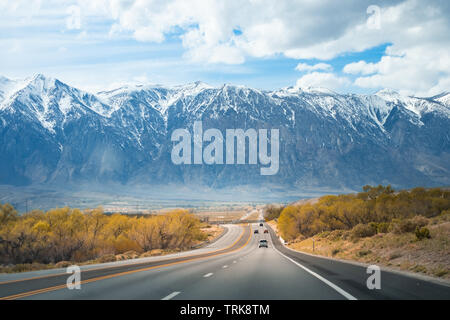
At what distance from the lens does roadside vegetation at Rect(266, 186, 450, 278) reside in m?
19.1

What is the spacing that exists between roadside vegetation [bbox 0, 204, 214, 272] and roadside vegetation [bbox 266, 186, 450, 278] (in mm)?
16299

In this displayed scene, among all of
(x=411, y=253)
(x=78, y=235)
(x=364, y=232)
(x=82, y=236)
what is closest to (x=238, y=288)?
(x=411, y=253)

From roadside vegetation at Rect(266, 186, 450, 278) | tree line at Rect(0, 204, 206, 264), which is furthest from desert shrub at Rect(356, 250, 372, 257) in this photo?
tree line at Rect(0, 204, 206, 264)

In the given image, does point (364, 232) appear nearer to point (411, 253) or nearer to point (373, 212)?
point (411, 253)

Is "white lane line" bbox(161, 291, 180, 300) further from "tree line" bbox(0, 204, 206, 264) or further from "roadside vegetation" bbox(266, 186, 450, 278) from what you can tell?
"tree line" bbox(0, 204, 206, 264)

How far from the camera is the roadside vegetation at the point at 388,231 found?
19.1m

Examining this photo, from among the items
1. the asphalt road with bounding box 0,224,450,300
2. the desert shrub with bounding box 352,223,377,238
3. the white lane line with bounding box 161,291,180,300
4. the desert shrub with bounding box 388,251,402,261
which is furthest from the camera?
the desert shrub with bounding box 352,223,377,238

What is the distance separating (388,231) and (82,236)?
101ft

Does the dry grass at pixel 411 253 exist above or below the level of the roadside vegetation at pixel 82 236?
above

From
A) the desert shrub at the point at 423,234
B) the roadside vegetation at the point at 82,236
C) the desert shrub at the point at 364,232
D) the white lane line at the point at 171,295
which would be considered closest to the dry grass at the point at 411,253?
the desert shrub at the point at 423,234

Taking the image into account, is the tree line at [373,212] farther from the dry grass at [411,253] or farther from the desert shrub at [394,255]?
the desert shrub at [394,255]
